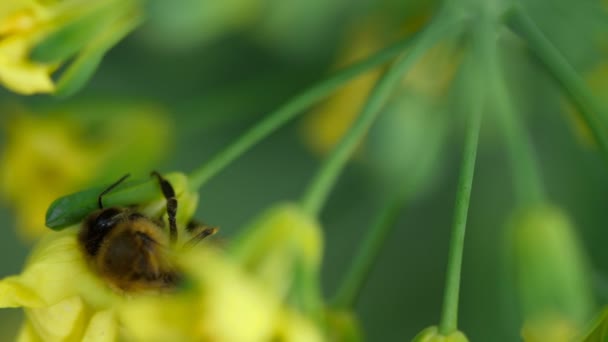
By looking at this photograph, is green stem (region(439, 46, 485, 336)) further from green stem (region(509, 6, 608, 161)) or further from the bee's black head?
the bee's black head

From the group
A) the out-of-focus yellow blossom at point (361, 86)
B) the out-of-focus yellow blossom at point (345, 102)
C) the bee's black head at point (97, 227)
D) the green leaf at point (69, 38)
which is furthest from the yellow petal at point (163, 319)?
the out-of-focus yellow blossom at point (345, 102)

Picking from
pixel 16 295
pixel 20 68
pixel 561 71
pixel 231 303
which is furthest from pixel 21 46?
pixel 561 71

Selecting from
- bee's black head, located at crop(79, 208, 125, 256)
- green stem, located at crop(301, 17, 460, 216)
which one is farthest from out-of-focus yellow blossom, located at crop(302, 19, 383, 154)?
bee's black head, located at crop(79, 208, 125, 256)

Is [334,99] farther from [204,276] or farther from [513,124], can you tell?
[204,276]

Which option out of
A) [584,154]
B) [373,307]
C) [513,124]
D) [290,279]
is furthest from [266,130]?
[373,307]

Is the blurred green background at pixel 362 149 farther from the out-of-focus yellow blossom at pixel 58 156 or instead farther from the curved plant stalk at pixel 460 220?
the curved plant stalk at pixel 460 220

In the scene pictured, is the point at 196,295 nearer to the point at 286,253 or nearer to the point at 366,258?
the point at 286,253
